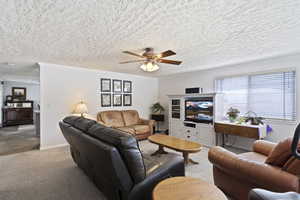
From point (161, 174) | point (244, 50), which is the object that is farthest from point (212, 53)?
point (161, 174)

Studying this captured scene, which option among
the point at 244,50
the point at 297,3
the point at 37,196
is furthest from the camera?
the point at 244,50

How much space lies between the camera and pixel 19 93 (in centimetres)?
793

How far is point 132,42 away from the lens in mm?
2619

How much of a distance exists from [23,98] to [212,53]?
930cm

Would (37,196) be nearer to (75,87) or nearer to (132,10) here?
(132,10)

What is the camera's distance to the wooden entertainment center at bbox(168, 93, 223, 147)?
4.09 m

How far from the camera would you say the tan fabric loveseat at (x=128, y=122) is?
462cm

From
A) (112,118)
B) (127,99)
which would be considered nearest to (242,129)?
(112,118)

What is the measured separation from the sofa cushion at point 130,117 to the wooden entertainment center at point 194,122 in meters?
1.25

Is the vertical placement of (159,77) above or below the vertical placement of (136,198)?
above

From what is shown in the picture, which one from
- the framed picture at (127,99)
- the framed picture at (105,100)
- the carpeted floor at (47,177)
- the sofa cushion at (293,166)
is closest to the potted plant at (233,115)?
the carpeted floor at (47,177)

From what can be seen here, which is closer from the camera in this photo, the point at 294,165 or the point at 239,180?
the point at 294,165

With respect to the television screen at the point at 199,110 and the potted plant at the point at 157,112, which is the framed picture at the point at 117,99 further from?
the television screen at the point at 199,110

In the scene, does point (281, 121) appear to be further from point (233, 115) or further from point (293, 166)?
point (293, 166)
